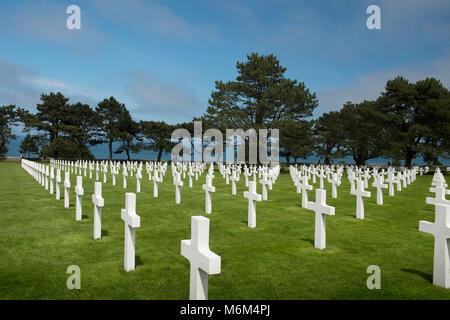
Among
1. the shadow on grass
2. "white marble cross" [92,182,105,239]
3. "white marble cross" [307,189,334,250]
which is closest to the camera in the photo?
the shadow on grass

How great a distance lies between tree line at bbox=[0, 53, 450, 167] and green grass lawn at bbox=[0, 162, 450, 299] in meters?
21.3

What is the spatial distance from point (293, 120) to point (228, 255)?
24.6 meters

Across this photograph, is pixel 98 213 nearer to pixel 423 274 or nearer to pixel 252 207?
pixel 252 207

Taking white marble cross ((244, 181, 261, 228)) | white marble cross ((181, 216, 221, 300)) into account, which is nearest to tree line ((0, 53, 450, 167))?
white marble cross ((244, 181, 261, 228))

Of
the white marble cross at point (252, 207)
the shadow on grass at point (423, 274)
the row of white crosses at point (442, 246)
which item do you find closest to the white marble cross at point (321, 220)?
the shadow on grass at point (423, 274)

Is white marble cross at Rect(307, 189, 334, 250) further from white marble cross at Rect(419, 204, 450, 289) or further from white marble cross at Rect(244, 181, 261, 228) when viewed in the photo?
white marble cross at Rect(419, 204, 450, 289)

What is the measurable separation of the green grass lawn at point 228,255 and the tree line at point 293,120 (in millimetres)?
21282

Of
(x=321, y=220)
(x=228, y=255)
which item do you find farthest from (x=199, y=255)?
(x=321, y=220)

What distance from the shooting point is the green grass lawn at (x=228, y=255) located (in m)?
3.69

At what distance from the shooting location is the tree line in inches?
1177

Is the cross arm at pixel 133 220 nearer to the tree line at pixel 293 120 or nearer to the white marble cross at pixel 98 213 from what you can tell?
the white marble cross at pixel 98 213

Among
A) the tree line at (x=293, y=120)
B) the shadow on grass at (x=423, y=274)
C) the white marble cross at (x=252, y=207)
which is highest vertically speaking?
the tree line at (x=293, y=120)

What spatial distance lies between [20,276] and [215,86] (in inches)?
1156
